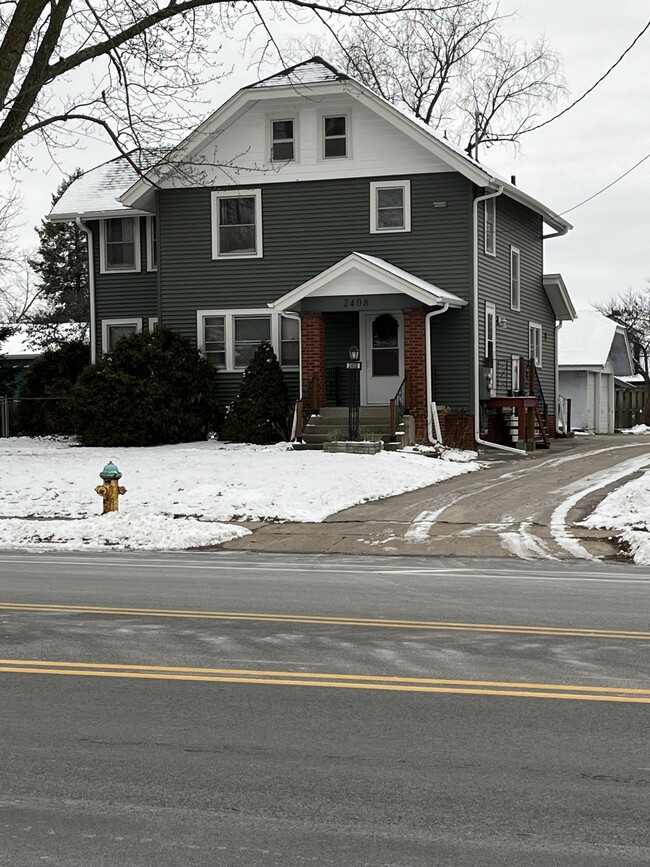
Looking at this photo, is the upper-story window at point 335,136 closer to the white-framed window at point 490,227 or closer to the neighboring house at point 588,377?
the white-framed window at point 490,227

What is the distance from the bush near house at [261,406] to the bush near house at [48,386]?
754 centimetres

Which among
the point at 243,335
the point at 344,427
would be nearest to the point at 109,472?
the point at 344,427

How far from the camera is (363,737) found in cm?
586

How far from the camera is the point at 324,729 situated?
600 cm

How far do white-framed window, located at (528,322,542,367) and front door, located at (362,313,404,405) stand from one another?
6.20 m

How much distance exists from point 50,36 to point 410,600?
49.8 ft

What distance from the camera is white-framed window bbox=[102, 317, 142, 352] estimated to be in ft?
106

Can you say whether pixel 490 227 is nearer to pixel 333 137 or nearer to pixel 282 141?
pixel 333 137

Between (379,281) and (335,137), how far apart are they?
449 cm

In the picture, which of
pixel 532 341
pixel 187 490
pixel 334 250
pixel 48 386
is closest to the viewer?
pixel 187 490

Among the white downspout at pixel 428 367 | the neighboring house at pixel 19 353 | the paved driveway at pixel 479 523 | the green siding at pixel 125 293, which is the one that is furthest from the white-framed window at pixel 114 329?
the paved driveway at pixel 479 523

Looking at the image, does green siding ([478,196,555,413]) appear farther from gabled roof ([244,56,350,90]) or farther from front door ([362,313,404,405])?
gabled roof ([244,56,350,90])

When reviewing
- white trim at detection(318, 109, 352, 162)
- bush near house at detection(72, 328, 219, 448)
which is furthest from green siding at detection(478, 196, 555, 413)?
bush near house at detection(72, 328, 219, 448)

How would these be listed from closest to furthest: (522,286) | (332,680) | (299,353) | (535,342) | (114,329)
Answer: (332,680), (299,353), (114,329), (522,286), (535,342)
